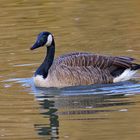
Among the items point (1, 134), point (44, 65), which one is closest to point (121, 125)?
point (1, 134)

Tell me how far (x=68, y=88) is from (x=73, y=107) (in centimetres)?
178

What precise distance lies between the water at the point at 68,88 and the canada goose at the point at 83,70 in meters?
0.21

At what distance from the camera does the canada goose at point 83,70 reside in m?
15.3

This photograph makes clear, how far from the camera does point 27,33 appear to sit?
2020 cm

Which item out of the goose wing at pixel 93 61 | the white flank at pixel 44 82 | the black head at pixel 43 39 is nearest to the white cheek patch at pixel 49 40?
the black head at pixel 43 39

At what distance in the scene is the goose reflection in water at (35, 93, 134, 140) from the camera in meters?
12.3

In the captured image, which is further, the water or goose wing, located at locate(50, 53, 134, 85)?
goose wing, located at locate(50, 53, 134, 85)

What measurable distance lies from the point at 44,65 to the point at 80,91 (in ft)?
3.78

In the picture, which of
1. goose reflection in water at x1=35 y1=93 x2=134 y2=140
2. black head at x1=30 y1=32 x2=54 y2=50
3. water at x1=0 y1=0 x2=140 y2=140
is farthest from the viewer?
black head at x1=30 y1=32 x2=54 y2=50

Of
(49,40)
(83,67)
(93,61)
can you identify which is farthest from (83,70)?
(49,40)

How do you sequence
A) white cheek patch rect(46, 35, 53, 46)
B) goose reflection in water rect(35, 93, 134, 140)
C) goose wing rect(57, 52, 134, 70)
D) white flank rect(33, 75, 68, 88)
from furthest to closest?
white cheek patch rect(46, 35, 53, 46)
white flank rect(33, 75, 68, 88)
goose wing rect(57, 52, 134, 70)
goose reflection in water rect(35, 93, 134, 140)

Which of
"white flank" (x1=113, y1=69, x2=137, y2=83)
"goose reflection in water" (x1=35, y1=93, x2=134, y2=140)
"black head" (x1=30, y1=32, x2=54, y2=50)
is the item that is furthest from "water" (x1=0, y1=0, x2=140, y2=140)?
"black head" (x1=30, y1=32, x2=54, y2=50)

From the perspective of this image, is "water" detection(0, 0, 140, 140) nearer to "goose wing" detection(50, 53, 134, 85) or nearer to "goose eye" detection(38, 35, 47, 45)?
"goose wing" detection(50, 53, 134, 85)

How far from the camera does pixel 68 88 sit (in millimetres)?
15172
